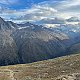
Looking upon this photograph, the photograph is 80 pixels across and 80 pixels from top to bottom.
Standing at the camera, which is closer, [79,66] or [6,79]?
[6,79]

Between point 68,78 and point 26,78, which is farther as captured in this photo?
point 26,78

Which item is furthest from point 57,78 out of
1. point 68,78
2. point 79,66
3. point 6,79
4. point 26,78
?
point 79,66

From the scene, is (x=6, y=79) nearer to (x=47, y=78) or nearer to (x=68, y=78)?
(x=47, y=78)

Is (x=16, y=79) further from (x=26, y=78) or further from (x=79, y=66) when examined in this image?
(x=79, y=66)

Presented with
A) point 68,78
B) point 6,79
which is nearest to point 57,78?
point 68,78

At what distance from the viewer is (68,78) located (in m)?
117

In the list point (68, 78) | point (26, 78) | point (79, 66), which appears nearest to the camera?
point (68, 78)

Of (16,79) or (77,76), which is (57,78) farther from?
(16,79)

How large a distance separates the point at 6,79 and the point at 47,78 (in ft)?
63.3

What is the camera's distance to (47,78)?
121438mm

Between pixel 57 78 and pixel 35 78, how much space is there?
436 inches

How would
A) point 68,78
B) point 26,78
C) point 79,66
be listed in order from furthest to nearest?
point 79,66, point 26,78, point 68,78

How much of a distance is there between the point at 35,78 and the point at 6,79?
536 inches

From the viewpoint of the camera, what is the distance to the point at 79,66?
151 metres
